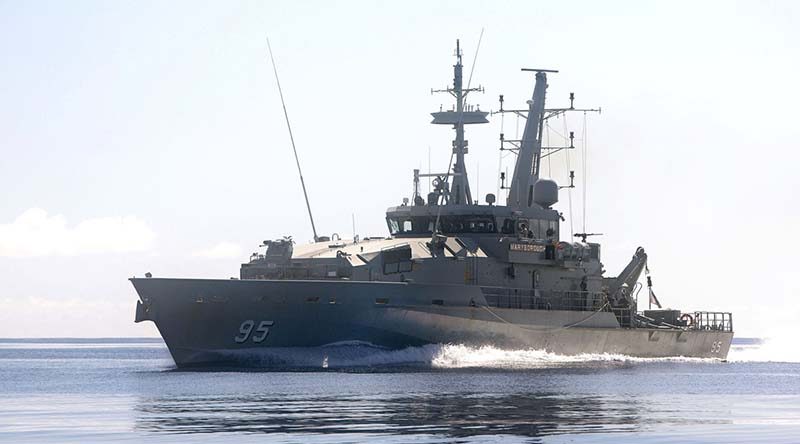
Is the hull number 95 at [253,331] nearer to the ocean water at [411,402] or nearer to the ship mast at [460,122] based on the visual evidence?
the ocean water at [411,402]

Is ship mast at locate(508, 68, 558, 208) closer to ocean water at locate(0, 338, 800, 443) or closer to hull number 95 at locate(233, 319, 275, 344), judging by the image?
ocean water at locate(0, 338, 800, 443)

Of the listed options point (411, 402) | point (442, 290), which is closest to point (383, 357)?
point (442, 290)

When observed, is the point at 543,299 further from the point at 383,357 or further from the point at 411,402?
the point at 411,402

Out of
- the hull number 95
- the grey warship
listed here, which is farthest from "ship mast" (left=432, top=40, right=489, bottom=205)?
the hull number 95

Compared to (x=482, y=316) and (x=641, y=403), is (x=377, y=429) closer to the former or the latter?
(x=641, y=403)

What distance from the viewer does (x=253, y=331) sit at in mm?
47125

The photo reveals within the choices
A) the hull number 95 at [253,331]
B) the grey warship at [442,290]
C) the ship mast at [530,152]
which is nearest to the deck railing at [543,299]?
the grey warship at [442,290]

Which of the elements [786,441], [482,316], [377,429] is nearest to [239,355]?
[482,316]

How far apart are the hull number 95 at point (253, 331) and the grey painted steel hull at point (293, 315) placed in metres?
0.03

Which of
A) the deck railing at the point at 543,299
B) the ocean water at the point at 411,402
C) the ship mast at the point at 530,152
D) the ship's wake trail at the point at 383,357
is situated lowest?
the ocean water at the point at 411,402

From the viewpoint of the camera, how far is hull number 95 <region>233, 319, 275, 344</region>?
154 feet

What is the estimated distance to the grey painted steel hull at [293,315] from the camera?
153 feet

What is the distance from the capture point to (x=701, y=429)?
2806 cm

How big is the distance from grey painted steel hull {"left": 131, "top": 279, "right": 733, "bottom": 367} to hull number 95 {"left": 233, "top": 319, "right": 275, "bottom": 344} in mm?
33
